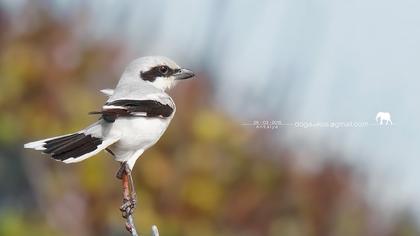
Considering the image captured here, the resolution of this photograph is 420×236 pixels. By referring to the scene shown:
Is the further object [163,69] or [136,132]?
[163,69]

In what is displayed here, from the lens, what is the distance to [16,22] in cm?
476

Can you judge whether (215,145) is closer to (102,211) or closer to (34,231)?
(102,211)

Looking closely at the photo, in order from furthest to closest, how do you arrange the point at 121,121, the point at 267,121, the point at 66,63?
the point at 66,63 → the point at 267,121 → the point at 121,121

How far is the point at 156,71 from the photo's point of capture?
212 cm

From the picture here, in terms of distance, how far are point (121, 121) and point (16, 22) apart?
2.92m

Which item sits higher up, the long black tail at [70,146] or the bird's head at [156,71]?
the bird's head at [156,71]

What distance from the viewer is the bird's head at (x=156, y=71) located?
2.10 metres

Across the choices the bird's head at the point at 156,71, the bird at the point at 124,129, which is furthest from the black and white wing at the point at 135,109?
the bird's head at the point at 156,71

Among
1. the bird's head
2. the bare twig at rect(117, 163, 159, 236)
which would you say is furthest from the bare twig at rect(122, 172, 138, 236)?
the bird's head

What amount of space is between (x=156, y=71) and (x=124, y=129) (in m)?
0.23

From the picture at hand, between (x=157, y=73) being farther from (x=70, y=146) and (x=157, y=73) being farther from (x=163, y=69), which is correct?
(x=70, y=146)

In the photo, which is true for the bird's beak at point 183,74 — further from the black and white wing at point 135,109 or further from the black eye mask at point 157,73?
the black and white wing at point 135,109

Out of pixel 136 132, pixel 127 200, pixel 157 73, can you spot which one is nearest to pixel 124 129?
pixel 136 132

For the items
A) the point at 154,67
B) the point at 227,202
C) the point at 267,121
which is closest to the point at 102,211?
the point at 227,202
